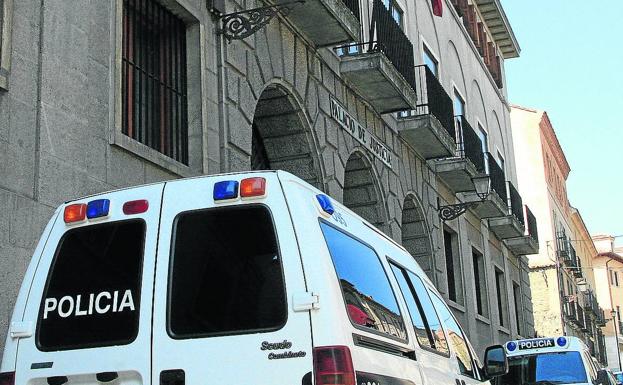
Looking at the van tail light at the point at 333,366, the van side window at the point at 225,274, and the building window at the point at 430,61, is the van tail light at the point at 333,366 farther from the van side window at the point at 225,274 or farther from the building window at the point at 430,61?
the building window at the point at 430,61

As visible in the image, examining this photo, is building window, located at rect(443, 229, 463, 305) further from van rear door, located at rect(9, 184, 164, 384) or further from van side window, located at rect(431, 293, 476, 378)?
van rear door, located at rect(9, 184, 164, 384)

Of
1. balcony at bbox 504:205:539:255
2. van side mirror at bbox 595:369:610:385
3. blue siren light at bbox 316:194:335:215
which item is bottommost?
van side mirror at bbox 595:369:610:385

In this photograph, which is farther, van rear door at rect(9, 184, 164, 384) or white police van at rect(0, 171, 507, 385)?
van rear door at rect(9, 184, 164, 384)

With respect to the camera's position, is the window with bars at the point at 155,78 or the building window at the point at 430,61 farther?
the building window at the point at 430,61

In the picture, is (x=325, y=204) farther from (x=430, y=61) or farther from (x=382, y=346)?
(x=430, y=61)

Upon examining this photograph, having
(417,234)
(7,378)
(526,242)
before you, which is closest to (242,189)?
(7,378)

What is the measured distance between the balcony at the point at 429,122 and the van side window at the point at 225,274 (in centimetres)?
1293

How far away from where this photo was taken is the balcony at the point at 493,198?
22672 millimetres

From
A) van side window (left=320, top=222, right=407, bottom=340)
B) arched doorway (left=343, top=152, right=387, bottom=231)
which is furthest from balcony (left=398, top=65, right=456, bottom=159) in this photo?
van side window (left=320, top=222, right=407, bottom=340)

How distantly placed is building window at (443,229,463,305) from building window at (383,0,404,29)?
4.99 m

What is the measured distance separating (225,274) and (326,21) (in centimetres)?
854

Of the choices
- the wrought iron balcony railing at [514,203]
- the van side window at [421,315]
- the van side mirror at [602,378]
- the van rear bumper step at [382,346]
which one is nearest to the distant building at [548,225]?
the wrought iron balcony railing at [514,203]

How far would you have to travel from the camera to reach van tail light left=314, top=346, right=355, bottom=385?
3.98m

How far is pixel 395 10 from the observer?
725 inches
